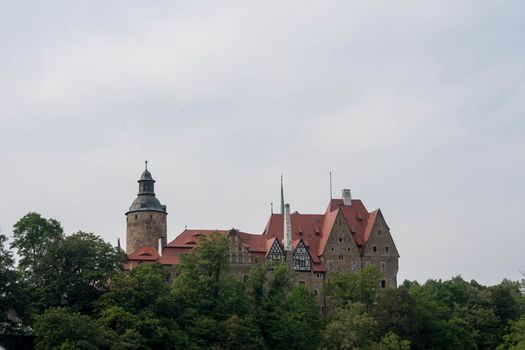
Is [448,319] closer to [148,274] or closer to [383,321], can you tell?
[383,321]

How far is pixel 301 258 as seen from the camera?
94.4 m

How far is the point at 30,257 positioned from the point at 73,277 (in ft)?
15.2

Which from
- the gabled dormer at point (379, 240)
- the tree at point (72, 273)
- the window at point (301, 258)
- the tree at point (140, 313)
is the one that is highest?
the gabled dormer at point (379, 240)

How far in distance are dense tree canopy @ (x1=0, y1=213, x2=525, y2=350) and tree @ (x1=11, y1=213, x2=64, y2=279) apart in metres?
0.09

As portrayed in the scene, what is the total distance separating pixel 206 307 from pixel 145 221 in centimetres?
2157

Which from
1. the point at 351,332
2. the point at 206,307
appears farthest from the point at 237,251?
the point at 351,332

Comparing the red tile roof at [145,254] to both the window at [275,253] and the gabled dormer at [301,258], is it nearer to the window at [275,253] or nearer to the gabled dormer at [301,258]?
the window at [275,253]

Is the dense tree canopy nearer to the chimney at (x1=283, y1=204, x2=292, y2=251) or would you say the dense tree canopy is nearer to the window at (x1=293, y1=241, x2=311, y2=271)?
the window at (x1=293, y1=241, x2=311, y2=271)

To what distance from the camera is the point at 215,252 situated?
7950 centimetres

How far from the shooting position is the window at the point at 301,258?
94.1m

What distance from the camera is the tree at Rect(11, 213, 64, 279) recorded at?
7706 cm

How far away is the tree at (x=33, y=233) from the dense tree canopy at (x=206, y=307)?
0.29 ft

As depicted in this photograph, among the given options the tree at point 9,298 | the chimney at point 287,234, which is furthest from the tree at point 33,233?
the chimney at point 287,234

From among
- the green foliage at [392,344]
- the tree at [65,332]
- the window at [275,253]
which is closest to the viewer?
the tree at [65,332]
